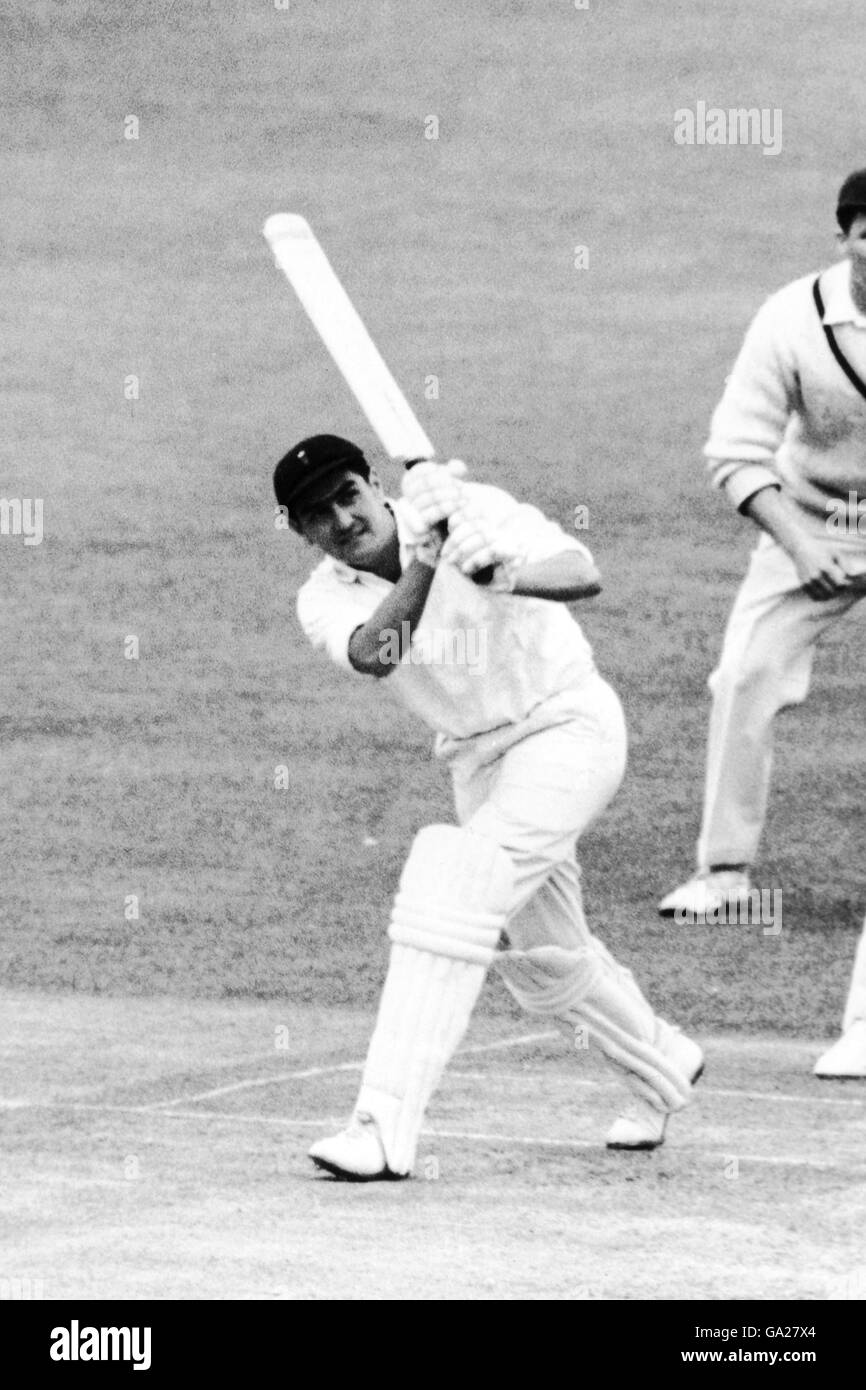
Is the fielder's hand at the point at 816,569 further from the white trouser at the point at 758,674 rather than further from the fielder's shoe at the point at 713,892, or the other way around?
the fielder's shoe at the point at 713,892

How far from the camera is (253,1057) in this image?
5.82 meters

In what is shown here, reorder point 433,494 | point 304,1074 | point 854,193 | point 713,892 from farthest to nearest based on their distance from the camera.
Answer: point 713,892
point 854,193
point 304,1074
point 433,494

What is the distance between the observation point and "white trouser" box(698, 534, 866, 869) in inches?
277

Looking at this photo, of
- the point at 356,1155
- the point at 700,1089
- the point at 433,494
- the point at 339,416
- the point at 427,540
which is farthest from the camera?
the point at 339,416

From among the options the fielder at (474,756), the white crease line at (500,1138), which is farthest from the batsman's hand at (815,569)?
the white crease line at (500,1138)

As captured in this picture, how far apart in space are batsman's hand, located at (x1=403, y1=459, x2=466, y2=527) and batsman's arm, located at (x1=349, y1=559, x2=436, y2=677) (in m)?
0.11

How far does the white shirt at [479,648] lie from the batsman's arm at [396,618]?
115 millimetres

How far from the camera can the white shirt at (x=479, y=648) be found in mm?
4801

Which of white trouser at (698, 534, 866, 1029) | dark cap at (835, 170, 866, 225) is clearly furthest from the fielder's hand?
dark cap at (835, 170, 866, 225)

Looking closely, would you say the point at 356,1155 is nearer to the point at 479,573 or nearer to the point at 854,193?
the point at 479,573

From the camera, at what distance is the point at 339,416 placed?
11719mm

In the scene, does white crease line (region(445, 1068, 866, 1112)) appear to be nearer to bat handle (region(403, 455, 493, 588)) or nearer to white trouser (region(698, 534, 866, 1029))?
bat handle (region(403, 455, 493, 588))

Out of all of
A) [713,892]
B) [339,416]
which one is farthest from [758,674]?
[339,416]

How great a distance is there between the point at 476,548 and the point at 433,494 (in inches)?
5.1
